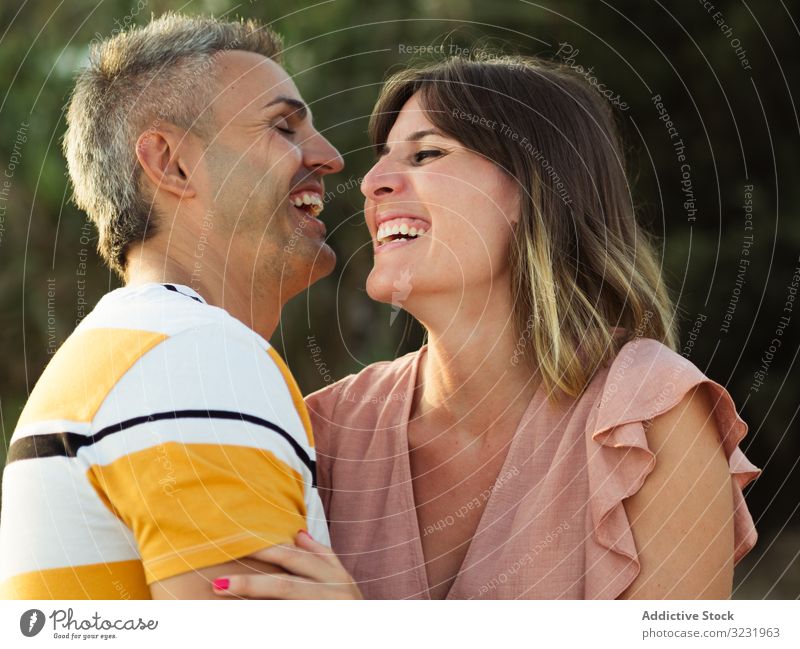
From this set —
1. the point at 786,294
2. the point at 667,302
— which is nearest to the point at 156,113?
the point at 667,302

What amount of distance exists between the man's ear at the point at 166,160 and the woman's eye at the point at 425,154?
0.47 m

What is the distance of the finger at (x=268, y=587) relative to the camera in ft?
5.24

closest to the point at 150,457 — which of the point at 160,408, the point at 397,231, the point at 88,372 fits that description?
the point at 160,408

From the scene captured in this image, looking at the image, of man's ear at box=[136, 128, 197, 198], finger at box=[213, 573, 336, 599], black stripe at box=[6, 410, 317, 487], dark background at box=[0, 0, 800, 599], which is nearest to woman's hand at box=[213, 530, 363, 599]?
finger at box=[213, 573, 336, 599]

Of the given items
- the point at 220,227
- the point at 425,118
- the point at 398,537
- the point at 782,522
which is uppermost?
the point at 425,118

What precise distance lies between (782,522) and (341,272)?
2339mm

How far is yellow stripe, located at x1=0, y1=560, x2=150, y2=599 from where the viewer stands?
5.62 ft

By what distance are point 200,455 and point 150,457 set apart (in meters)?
0.08

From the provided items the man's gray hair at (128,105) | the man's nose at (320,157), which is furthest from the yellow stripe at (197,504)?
the man's nose at (320,157)

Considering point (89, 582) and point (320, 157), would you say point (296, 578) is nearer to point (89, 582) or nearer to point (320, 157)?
point (89, 582)

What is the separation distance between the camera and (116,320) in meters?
1.75

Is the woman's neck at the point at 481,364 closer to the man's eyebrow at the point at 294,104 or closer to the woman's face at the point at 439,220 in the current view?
the woman's face at the point at 439,220

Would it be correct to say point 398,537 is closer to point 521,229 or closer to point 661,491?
point 661,491

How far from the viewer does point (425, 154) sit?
2232 millimetres
